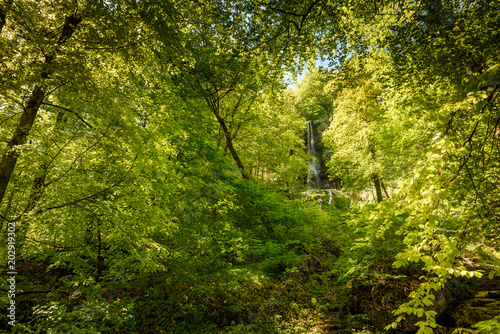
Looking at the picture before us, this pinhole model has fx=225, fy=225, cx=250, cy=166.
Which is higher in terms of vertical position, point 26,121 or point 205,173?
point 205,173

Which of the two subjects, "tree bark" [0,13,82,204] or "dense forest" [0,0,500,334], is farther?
"tree bark" [0,13,82,204]

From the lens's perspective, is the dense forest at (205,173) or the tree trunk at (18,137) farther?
the tree trunk at (18,137)

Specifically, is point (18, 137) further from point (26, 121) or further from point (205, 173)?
point (205, 173)

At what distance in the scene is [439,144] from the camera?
1.90 meters

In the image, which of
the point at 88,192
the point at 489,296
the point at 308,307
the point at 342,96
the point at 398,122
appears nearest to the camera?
the point at 88,192

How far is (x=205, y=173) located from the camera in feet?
21.9

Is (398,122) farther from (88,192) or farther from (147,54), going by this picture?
(88,192)

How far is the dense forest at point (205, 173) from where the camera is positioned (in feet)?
8.49

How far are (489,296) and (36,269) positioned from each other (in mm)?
15408

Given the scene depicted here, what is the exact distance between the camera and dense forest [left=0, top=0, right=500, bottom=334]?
8.49ft

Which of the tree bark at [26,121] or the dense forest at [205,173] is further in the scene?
the tree bark at [26,121]

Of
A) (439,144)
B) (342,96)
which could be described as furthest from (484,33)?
(342,96)

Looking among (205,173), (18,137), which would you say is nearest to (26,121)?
(18,137)

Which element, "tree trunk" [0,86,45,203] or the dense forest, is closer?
the dense forest
